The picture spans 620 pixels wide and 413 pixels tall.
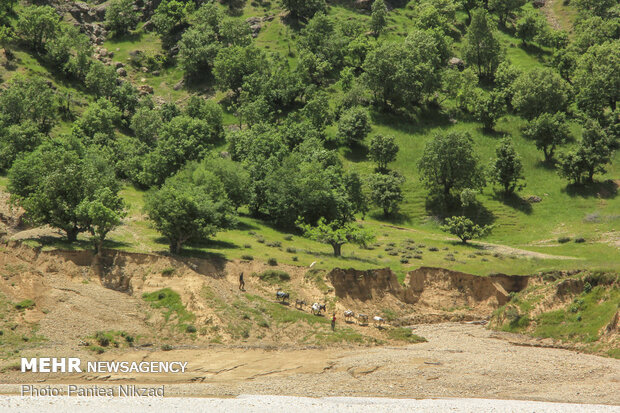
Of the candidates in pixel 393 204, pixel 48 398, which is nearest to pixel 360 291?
pixel 48 398

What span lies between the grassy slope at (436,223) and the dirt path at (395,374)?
64.2ft

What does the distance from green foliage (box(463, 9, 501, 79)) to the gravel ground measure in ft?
439

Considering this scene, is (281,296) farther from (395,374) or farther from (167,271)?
(395,374)

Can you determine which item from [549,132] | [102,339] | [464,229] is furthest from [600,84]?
[102,339]

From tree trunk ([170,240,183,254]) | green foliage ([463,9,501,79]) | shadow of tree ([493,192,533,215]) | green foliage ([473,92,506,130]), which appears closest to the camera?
tree trunk ([170,240,183,254])

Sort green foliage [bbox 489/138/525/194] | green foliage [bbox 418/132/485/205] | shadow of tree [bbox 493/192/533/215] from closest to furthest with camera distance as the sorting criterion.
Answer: shadow of tree [bbox 493/192/533/215] < green foliage [bbox 489/138/525/194] < green foliage [bbox 418/132/485/205]

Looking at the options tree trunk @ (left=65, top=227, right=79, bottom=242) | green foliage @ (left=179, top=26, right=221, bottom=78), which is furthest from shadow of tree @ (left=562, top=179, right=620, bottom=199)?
green foliage @ (left=179, top=26, right=221, bottom=78)

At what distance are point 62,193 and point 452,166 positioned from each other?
76438 mm

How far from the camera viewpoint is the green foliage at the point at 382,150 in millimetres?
130250

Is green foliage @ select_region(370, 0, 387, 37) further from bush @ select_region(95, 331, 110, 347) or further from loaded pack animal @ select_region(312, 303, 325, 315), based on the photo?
bush @ select_region(95, 331, 110, 347)

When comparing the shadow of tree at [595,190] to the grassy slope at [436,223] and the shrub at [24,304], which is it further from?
the shrub at [24,304]

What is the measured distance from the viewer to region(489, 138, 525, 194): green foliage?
122062 millimetres

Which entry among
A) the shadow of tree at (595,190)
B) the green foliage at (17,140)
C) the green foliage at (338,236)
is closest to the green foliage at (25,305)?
the green foliage at (338,236)

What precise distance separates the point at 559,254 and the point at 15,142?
322 feet
